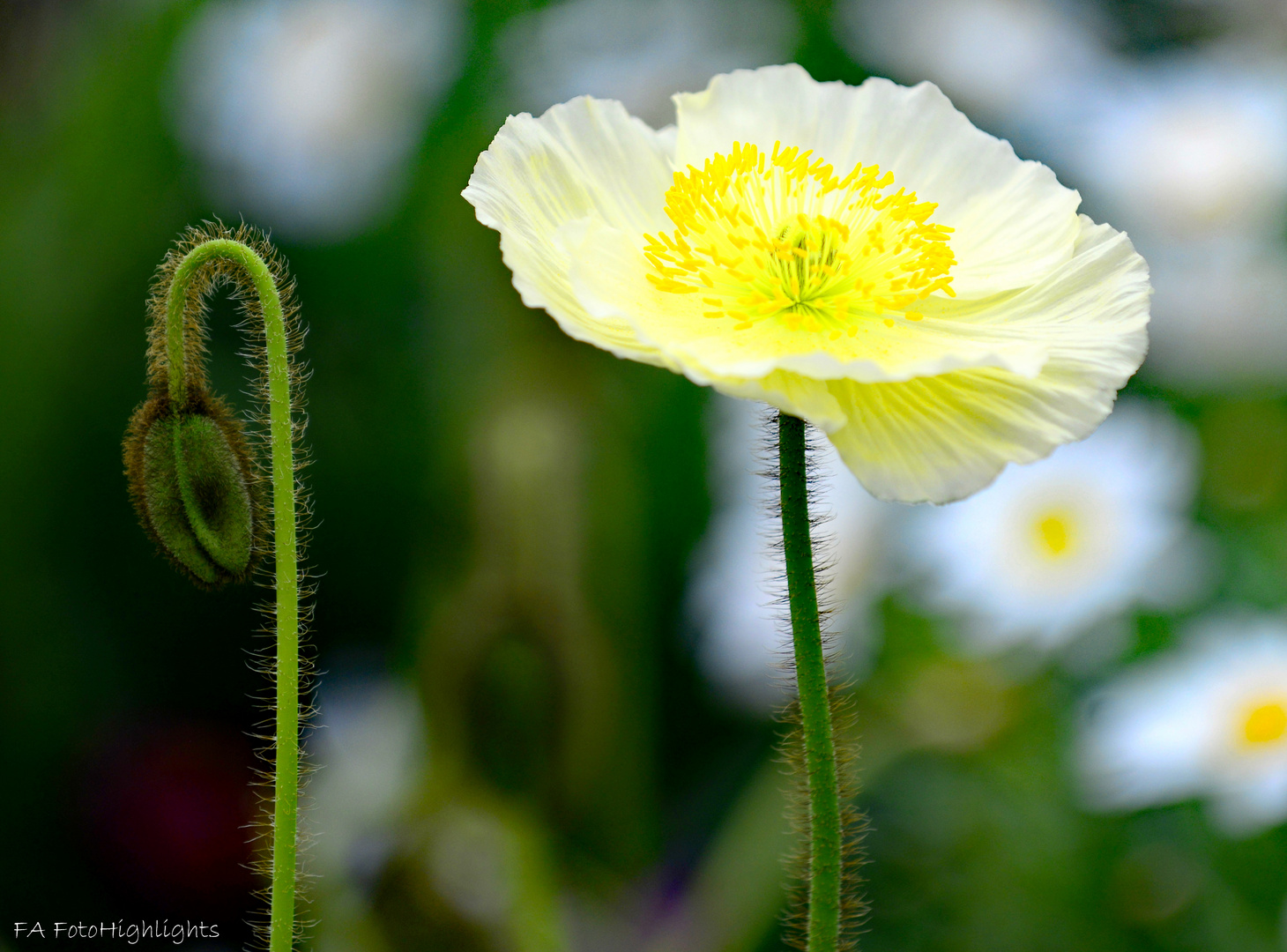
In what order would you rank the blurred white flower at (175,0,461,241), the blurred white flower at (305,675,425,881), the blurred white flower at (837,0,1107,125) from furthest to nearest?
the blurred white flower at (837,0,1107,125)
the blurred white flower at (175,0,461,241)
the blurred white flower at (305,675,425,881)

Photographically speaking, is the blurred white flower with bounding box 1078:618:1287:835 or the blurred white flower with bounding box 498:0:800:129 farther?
the blurred white flower with bounding box 498:0:800:129

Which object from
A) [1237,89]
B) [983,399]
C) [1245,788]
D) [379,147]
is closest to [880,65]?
[1237,89]

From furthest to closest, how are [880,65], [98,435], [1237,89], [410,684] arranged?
1. [880,65]
2. [1237,89]
3. [98,435]
4. [410,684]

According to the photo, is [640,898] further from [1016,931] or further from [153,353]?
[153,353]

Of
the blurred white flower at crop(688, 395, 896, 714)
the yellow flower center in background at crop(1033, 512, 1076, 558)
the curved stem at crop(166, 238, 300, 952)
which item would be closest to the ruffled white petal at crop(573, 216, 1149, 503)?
the curved stem at crop(166, 238, 300, 952)

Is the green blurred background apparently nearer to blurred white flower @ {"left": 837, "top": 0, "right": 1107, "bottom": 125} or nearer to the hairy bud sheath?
blurred white flower @ {"left": 837, "top": 0, "right": 1107, "bottom": 125}

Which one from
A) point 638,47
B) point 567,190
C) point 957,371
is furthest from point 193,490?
point 638,47

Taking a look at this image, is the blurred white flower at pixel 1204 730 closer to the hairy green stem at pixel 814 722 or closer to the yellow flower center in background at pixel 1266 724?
the yellow flower center in background at pixel 1266 724
